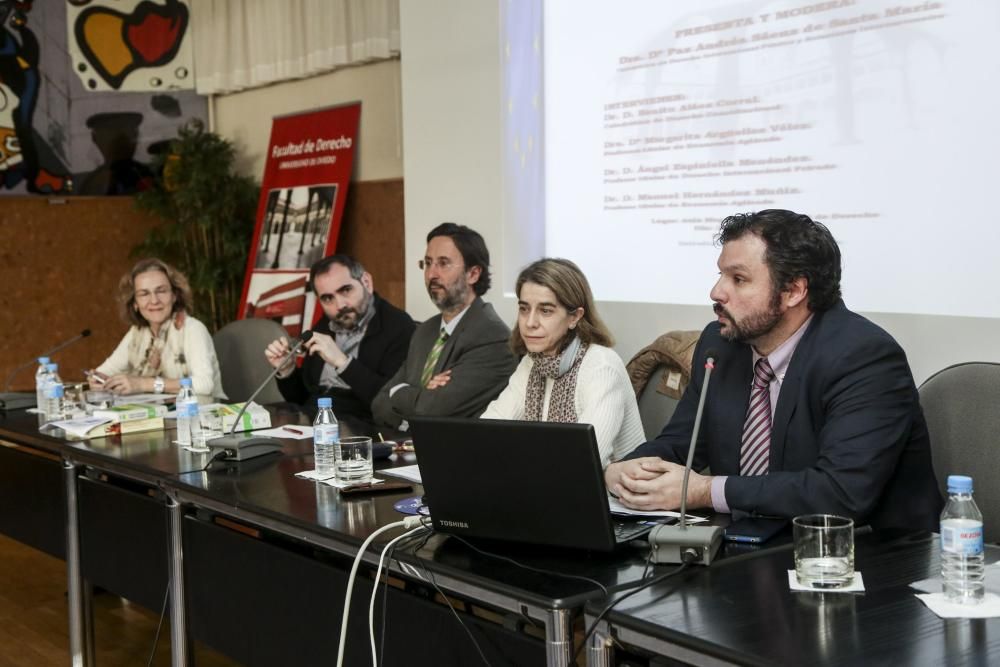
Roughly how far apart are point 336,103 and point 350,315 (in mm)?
2830

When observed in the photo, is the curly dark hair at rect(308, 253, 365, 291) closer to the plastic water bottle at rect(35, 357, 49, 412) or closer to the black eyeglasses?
the black eyeglasses

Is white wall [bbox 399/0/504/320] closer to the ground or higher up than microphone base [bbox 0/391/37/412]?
higher up

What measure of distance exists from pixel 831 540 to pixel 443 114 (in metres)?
3.34

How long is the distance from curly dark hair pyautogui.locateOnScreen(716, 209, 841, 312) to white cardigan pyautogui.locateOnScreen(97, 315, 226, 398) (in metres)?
2.55

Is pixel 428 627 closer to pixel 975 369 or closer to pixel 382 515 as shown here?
pixel 382 515

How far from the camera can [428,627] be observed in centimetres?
188

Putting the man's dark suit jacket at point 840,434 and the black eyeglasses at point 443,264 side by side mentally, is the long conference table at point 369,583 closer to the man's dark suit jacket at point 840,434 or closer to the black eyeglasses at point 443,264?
the man's dark suit jacket at point 840,434

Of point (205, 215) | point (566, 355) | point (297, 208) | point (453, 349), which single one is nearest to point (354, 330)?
point (453, 349)

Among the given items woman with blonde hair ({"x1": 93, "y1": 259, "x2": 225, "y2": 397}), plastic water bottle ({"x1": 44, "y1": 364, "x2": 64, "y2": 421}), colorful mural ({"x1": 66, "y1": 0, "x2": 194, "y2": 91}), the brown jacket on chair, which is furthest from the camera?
colorful mural ({"x1": 66, "y1": 0, "x2": 194, "y2": 91})

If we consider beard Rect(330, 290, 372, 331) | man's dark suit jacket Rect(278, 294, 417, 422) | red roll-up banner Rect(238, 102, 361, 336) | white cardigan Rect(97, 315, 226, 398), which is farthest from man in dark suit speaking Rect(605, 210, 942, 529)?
red roll-up banner Rect(238, 102, 361, 336)

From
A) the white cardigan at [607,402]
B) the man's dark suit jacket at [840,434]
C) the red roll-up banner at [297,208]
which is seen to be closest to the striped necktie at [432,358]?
the white cardigan at [607,402]

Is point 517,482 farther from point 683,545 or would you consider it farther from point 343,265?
point 343,265

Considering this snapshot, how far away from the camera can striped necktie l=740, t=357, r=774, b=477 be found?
220 centimetres

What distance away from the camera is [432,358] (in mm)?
3635
